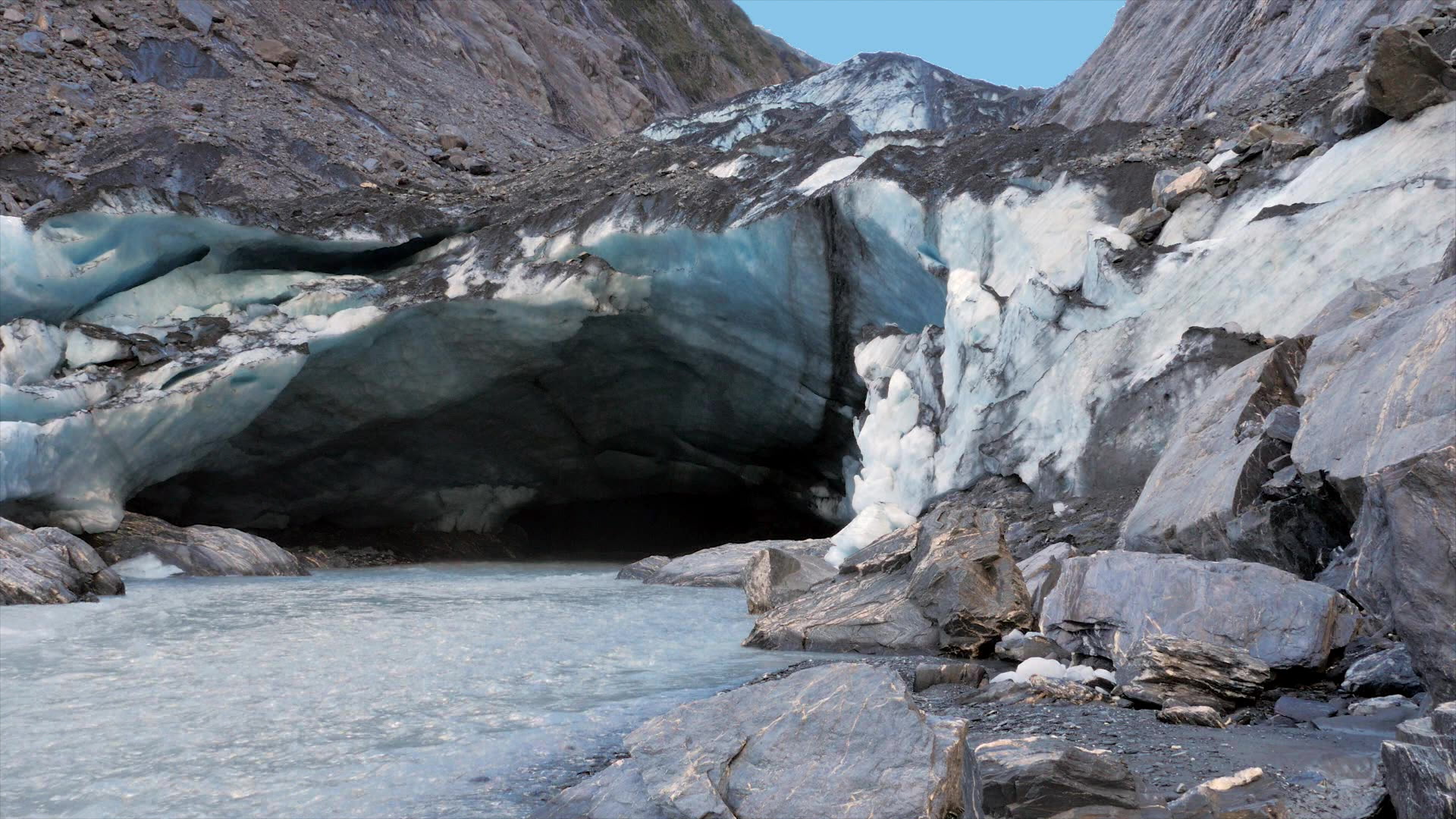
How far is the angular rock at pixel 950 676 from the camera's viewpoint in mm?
4801

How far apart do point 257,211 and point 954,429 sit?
305 inches

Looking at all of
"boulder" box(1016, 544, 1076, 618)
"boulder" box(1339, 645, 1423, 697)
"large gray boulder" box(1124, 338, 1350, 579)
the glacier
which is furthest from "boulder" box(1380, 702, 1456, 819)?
the glacier

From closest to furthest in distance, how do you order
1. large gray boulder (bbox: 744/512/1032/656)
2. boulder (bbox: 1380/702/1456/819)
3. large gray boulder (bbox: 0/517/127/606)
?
1. boulder (bbox: 1380/702/1456/819)
2. large gray boulder (bbox: 744/512/1032/656)
3. large gray boulder (bbox: 0/517/127/606)

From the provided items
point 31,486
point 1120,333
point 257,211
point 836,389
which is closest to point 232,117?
point 257,211

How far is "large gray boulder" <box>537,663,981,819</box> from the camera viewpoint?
277 centimetres

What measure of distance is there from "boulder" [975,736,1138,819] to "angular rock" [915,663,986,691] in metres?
1.73

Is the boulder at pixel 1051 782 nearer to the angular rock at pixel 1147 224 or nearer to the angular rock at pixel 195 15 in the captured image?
the angular rock at pixel 1147 224

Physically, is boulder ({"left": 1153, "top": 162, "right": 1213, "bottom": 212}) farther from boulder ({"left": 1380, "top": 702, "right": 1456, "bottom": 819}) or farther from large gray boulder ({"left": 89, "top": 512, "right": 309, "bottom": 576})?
large gray boulder ({"left": 89, "top": 512, "right": 309, "bottom": 576})

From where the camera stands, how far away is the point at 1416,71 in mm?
6840

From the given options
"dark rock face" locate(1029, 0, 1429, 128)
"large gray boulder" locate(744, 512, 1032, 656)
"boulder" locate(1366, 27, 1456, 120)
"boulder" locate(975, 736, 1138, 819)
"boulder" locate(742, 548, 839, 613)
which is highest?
"dark rock face" locate(1029, 0, 1429, 128)

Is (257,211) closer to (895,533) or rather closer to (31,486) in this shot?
(31,486)

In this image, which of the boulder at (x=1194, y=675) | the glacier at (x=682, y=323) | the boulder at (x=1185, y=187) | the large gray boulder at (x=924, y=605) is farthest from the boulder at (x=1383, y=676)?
the boulder at (x=1185, y=187)

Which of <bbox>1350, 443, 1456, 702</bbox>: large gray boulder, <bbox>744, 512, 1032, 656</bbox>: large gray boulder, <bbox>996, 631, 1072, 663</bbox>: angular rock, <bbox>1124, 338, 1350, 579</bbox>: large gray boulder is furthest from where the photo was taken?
<bbox>744, 512, 1032, 656</bbox>: large gray boulder

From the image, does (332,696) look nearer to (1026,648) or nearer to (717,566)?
(1026,648)
